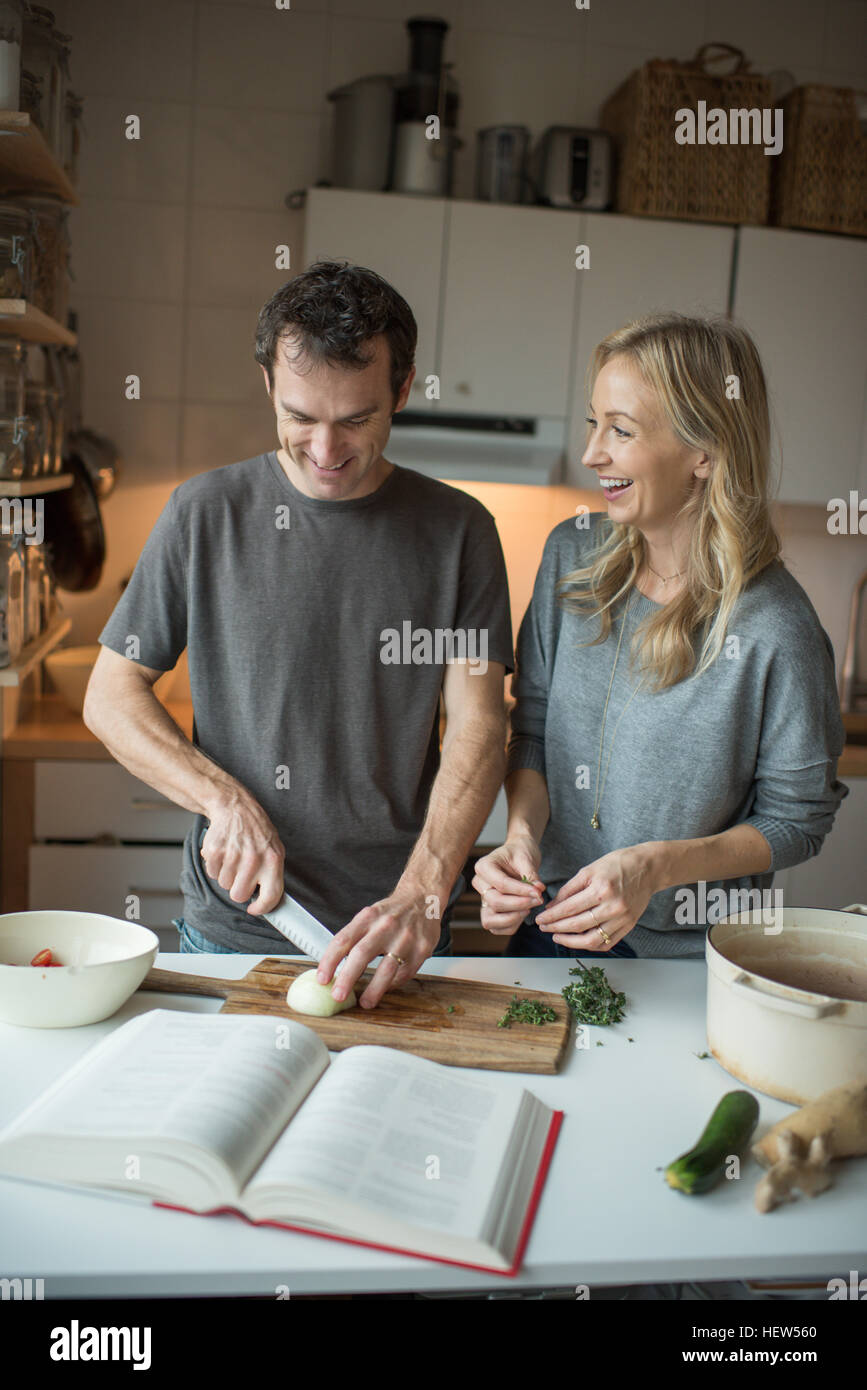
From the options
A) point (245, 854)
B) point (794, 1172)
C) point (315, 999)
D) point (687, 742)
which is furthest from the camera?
point (687, 742)

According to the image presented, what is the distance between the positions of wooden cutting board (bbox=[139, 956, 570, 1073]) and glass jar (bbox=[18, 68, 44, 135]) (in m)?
1.45

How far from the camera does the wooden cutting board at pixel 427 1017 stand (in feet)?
3.67

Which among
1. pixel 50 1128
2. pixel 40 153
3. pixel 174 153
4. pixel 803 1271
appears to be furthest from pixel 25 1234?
pixel 174 153

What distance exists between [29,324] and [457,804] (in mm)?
1177

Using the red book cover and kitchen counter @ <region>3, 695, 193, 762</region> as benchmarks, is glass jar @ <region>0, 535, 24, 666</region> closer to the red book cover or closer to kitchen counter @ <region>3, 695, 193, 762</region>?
kitchen counter @ <region>3, 695, 193, 762</region>

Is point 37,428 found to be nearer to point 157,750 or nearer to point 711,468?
point 157,750

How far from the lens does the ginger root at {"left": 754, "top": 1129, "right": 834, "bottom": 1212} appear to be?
90cm

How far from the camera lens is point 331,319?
1.35 meters

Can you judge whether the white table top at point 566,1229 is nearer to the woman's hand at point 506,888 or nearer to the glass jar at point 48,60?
the woman's hand at point 506,888

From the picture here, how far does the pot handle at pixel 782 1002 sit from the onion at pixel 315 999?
0.38 meters

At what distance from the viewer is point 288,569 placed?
5.00ft

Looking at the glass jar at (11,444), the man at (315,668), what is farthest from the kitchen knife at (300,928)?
the glass jar at (11,444)

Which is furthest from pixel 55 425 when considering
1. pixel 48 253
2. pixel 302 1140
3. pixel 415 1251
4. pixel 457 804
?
pixel 415 1251
